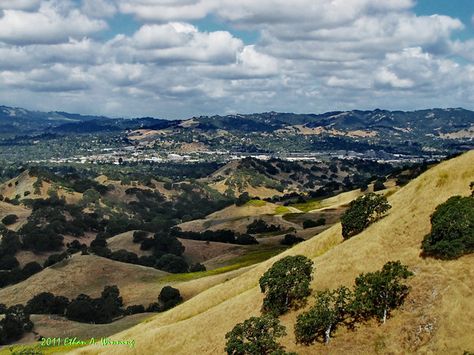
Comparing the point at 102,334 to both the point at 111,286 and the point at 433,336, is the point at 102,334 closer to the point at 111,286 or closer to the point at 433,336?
the point at 111,286

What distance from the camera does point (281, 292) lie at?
2030 inches

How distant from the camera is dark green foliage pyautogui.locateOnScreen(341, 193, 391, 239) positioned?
64000 millimetres

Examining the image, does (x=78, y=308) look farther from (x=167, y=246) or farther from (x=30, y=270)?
(x=167, y=246)

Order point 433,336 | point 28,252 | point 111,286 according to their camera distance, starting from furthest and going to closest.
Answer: point 28,252, point 111,286, point 433,336

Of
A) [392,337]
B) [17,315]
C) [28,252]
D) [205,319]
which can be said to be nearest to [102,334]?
[17,315]

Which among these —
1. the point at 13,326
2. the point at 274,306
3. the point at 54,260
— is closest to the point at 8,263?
the point at 54,260

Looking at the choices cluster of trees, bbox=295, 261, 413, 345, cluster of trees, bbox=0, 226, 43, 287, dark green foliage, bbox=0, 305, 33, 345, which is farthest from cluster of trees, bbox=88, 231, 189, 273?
cluster of trees, bbox=295, 261, 413, 345

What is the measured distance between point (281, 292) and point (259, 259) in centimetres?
6675

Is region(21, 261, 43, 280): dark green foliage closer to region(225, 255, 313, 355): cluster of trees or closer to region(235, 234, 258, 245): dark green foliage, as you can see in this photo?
region(235, 234, 258, 245): dark green foliage

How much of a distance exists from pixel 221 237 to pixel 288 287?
385 feet

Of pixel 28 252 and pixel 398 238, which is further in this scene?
pixel 28 252

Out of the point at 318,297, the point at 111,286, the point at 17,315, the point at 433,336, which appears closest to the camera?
the point at 433,336

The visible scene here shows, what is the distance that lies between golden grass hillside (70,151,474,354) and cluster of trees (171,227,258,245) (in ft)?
277

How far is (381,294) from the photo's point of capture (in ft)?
148
